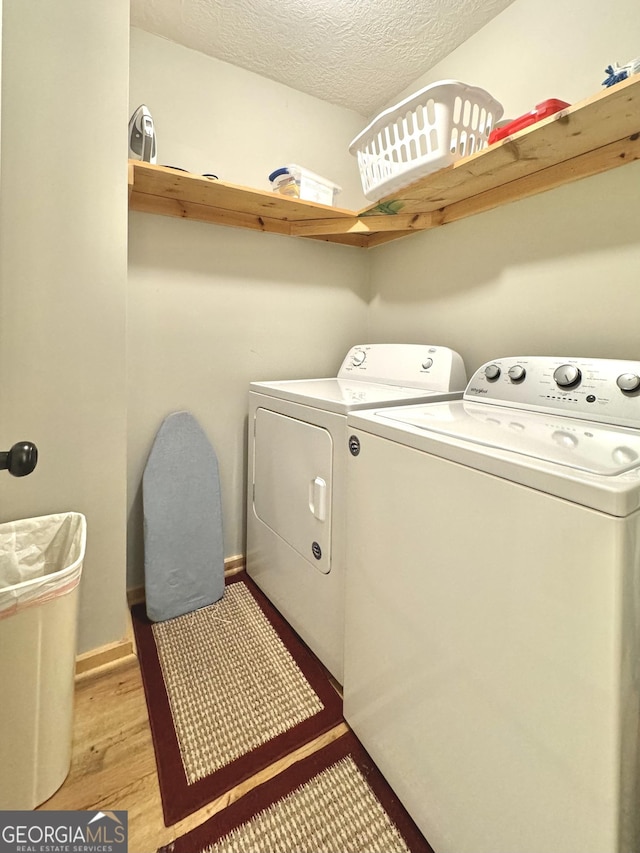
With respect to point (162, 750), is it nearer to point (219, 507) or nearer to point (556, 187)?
point (219, 507)

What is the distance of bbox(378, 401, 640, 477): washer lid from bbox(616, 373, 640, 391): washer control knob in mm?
122

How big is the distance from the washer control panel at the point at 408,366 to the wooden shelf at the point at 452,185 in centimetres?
57

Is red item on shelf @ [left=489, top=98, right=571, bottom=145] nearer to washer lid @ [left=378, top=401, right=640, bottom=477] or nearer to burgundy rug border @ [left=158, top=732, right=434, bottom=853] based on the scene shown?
washer lid @ [left=378, top=401, right=640, bottom=477]

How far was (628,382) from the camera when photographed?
102 cm

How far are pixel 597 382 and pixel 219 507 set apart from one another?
151 centimetres

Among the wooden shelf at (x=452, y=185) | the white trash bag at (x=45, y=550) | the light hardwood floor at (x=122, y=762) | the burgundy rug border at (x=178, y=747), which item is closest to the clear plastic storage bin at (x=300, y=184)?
the wooden shelf at (x=452, y=185)

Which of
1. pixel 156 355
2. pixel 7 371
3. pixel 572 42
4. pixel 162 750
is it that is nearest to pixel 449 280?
pixel 572 42

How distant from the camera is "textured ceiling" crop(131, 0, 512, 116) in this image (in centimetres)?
142

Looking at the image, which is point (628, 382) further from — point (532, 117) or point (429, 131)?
point (429, 131)

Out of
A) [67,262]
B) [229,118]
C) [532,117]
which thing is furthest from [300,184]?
[67,262]

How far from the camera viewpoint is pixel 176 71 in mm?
1600

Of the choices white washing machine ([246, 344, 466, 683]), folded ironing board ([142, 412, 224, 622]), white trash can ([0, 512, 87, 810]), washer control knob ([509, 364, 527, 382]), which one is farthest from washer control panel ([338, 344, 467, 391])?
white trash can ([0, 512, 87, 810])

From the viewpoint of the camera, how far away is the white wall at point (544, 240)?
1.19 meters

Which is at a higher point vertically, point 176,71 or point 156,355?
point 176,71
